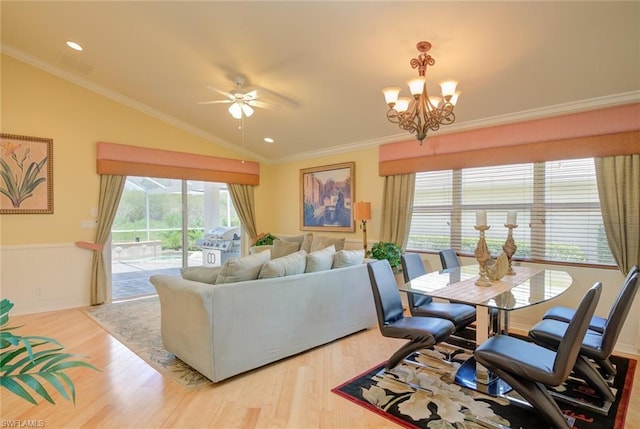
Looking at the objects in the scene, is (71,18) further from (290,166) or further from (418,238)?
(418,238)

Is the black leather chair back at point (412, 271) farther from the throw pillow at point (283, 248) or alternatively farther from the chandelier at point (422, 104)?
the throw pillow at point (283, 248)

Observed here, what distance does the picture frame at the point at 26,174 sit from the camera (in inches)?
182

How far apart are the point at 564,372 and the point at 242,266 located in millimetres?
2337

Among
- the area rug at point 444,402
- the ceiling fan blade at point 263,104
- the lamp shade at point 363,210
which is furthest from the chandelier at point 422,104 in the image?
the lamp shade at point 363,210

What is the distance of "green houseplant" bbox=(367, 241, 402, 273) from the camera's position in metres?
4.77

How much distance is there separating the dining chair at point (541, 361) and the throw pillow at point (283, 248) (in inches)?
150

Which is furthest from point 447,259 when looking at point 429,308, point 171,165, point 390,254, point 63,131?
point 63,131

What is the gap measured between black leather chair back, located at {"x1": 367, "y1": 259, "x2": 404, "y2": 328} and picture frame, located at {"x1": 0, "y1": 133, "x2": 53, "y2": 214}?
4.65 meters

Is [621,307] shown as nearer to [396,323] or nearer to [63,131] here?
[396,323]

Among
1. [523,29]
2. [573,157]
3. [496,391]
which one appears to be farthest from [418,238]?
[523,29]

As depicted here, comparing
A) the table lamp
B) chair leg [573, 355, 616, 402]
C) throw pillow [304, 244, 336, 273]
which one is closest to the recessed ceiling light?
throw pillow [304, 244, 336, 273]

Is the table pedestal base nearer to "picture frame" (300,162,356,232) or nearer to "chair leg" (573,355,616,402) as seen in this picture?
"chair leg" (573,355,616,402)

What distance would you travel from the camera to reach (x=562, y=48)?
298 cm

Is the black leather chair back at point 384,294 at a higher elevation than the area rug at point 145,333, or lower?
higher
